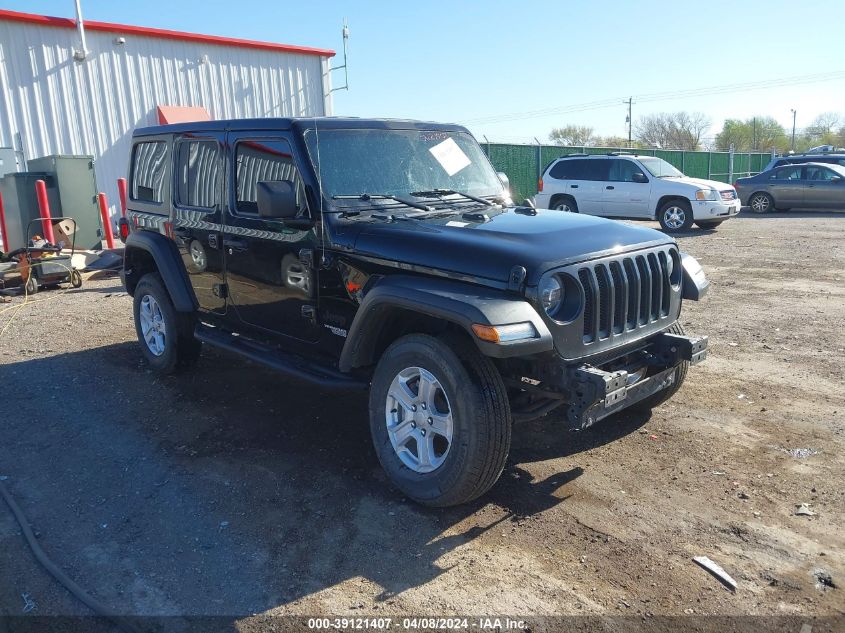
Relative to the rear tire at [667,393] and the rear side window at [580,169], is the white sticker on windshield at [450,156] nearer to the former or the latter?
the rear tire at [667,393]

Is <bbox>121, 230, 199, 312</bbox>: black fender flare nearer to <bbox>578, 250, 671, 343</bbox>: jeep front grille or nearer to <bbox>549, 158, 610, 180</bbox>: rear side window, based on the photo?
<bbox>578, 250, 671, 343</bbox>: jeep front grille

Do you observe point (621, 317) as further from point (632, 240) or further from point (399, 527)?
point (399, 527)

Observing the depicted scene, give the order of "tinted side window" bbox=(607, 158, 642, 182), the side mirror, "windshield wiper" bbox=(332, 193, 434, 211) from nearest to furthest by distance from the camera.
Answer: the side mirror, "windshield wiper" bbox=(332, 193, 434, 211), "tinted side window" bbox=(607, 158, 642, 182)

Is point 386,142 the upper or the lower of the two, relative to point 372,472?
upper

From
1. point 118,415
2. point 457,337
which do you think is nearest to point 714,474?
point 457,337

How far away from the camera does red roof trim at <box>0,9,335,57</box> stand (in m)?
15.6

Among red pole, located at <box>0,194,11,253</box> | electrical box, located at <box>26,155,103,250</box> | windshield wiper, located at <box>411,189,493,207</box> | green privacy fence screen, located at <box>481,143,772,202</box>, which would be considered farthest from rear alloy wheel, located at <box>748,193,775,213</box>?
red pole, located at <box>0,194,11,253</box>

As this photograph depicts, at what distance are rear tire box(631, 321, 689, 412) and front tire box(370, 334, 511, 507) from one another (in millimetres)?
1564

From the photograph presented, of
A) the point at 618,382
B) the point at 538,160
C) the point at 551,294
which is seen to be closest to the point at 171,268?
the point at 551,294

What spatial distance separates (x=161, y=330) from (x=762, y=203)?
64.7 ft

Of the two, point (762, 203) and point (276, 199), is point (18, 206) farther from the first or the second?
point (762, 203)

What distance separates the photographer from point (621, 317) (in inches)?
152

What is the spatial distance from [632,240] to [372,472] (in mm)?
2071

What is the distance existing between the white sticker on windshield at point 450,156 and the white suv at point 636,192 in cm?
1215
